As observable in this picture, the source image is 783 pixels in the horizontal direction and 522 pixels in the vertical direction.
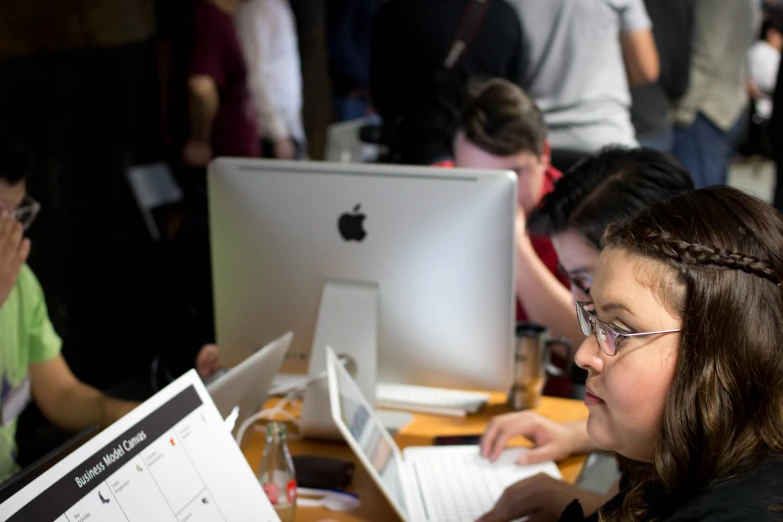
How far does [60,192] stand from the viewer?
3.33 metres

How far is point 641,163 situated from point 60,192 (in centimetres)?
237

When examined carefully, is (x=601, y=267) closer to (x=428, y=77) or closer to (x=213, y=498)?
(x=213, y=498)

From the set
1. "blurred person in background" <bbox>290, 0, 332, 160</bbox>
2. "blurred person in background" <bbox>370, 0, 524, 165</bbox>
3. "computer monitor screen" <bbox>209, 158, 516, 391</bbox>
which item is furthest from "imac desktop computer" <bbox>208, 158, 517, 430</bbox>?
"blurred person in background" <bbox>290, 0, 332, 160</bbox>

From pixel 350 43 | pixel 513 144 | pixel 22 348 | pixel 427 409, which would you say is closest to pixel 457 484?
pixel 427 409

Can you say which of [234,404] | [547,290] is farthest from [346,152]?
[234,404]

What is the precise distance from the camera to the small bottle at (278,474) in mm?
1339

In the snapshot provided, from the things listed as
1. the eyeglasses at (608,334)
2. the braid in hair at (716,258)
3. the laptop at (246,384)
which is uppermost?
the braid in hair at (716,258)

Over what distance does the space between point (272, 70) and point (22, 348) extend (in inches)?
114

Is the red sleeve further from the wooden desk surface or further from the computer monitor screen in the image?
the wooden desk surface

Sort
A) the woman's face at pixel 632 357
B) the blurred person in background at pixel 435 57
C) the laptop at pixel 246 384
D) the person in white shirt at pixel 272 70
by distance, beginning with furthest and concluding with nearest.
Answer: the person in white shirt at pixel 272 70
the blurred person in background at pixel 435 57
the laptop at pixel 246 384
the woman's face at pixel 632 357

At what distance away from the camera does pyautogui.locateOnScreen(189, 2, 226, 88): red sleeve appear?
3.91 m

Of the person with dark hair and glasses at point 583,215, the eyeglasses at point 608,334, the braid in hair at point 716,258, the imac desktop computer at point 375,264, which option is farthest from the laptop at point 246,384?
the braid in hair at point 716,258

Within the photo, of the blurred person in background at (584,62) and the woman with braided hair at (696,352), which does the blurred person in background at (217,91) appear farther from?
the woman with braided hair at (696,352)

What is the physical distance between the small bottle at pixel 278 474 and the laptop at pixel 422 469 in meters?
0.10
